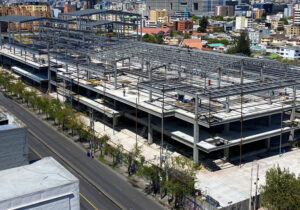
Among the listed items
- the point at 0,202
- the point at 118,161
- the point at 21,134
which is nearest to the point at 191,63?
the point at 118,161

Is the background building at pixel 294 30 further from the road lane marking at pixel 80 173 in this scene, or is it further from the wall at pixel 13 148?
the wall at pixel 13 148

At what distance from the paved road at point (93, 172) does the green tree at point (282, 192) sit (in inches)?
261

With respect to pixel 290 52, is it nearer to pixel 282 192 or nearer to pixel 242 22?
pixel 282 192

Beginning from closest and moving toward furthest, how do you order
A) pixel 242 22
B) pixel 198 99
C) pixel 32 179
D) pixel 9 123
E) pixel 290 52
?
pixel 32 179, pixel 9 123, pixel 198 99, pixel 290 52, pixel 242 22

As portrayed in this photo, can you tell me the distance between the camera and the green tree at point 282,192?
1997cm

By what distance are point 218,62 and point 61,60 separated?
22.0 m

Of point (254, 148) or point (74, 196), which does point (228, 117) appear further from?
point (74, 196)

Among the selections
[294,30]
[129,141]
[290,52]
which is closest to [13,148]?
[129,141]

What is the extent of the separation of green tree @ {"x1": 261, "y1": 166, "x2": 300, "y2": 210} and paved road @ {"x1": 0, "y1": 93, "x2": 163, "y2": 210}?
261 inches

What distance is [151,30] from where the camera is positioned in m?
142

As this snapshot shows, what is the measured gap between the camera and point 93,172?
28.7m

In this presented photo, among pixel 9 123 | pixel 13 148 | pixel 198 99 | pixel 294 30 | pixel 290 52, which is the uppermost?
pixel 294 30

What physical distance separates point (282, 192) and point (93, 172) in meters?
13.7

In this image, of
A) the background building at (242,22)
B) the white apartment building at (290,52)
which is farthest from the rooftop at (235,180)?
the background building at (242,22)
